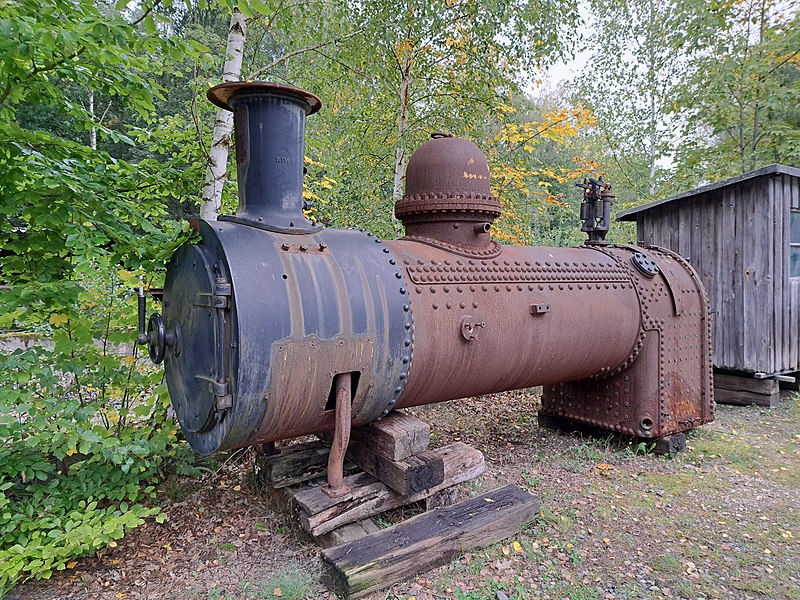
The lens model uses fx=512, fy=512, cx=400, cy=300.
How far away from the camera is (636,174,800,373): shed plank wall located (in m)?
6.23

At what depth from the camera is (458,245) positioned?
349 centimetres

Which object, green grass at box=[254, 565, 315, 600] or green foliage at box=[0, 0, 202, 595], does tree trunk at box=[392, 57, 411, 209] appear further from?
green grass at box=[254, 565, 315, 600]

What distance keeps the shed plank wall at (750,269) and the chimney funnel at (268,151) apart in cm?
596

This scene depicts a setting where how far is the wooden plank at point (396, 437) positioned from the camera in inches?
116

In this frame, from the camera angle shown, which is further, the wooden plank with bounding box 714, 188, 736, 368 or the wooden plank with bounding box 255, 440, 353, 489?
the wooden plank with bounding box 714, 188, 736, 368

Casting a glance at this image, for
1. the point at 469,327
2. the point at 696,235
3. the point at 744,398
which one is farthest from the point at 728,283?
the point at 469,327

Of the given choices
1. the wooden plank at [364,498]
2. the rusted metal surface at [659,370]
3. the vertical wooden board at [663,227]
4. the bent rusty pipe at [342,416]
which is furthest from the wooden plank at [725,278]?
the bent rusty pipe at [342,416]

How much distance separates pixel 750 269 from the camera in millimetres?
6363

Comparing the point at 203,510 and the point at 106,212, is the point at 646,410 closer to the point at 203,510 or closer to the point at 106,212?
the point at 203,510

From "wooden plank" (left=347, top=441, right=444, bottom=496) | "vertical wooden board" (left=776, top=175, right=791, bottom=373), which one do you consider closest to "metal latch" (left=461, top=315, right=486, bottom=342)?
"wooden plank" (left=347, top=441, right=444, bottom=496)

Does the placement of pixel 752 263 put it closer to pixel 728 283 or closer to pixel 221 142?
pixel 728 283

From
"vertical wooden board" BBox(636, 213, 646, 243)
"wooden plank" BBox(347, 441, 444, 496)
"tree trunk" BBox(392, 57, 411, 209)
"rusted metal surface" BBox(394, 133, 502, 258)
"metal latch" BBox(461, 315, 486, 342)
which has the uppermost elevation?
"tree trunk" BBox(392, 57, 411, 209)

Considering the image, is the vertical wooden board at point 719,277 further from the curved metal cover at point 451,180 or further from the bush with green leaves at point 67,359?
the bush with green leaves at point 67,359

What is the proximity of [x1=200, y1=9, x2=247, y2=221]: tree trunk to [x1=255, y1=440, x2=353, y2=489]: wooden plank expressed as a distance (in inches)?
76.0
